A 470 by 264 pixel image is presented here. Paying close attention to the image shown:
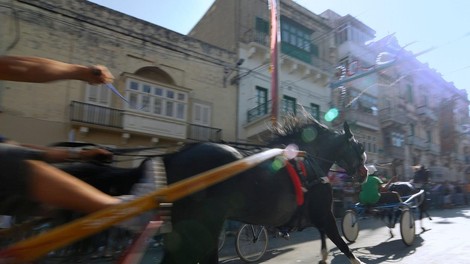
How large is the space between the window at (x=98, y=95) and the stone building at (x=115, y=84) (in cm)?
4

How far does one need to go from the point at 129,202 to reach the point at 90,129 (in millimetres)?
13470

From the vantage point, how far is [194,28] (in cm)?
2562

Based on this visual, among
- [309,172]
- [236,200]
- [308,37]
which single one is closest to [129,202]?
[236,200]

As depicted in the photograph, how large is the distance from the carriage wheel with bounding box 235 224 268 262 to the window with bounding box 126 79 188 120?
9669 millimetres

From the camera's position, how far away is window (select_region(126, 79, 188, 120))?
1567cm

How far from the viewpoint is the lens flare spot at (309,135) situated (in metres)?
4.80

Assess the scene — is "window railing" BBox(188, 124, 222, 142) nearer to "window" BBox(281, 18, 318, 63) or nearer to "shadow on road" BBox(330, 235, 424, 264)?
"window" BBox(281, 18, 318, 63)

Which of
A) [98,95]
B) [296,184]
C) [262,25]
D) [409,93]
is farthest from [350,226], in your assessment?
[409,93]

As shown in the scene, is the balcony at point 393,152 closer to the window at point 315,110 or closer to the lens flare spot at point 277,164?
the window at point 315,110

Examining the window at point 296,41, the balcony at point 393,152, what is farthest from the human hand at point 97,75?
the balcony at point 393,152

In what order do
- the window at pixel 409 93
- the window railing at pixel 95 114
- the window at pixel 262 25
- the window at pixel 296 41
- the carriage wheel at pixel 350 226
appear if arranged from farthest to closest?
the window at pixel 409 93 → the window at pixel 296 41 → the window at pixel 262 25 → the window railing at pixel 95 114 → the carriage wheel at pixel 350 226

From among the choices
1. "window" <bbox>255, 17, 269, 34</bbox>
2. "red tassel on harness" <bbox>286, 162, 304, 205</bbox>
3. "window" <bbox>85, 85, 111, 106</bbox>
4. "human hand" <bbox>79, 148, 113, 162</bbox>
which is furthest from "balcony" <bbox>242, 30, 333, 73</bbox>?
"human hand" <bbox>79, 148, 113, 162</bbox>

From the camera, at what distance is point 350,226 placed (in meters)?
7.98

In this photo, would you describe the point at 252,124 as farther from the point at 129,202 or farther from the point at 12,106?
the point at 129,202
